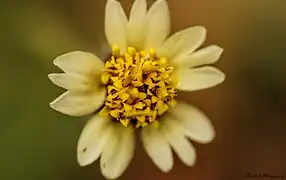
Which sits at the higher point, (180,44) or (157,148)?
(180,44)

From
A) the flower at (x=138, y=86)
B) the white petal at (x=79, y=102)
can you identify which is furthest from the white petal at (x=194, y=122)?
the white petal at (x=79, y=102)

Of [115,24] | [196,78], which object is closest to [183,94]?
[196,78]

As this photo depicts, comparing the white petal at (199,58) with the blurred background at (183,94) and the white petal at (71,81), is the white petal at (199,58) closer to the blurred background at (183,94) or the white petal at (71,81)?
the blurred background at (183,94)

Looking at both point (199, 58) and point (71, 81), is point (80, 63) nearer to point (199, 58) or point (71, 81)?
point (71, 81)

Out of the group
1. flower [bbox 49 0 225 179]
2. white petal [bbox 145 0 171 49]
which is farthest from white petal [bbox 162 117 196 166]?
white petal [bbox 145 0 171 49]
